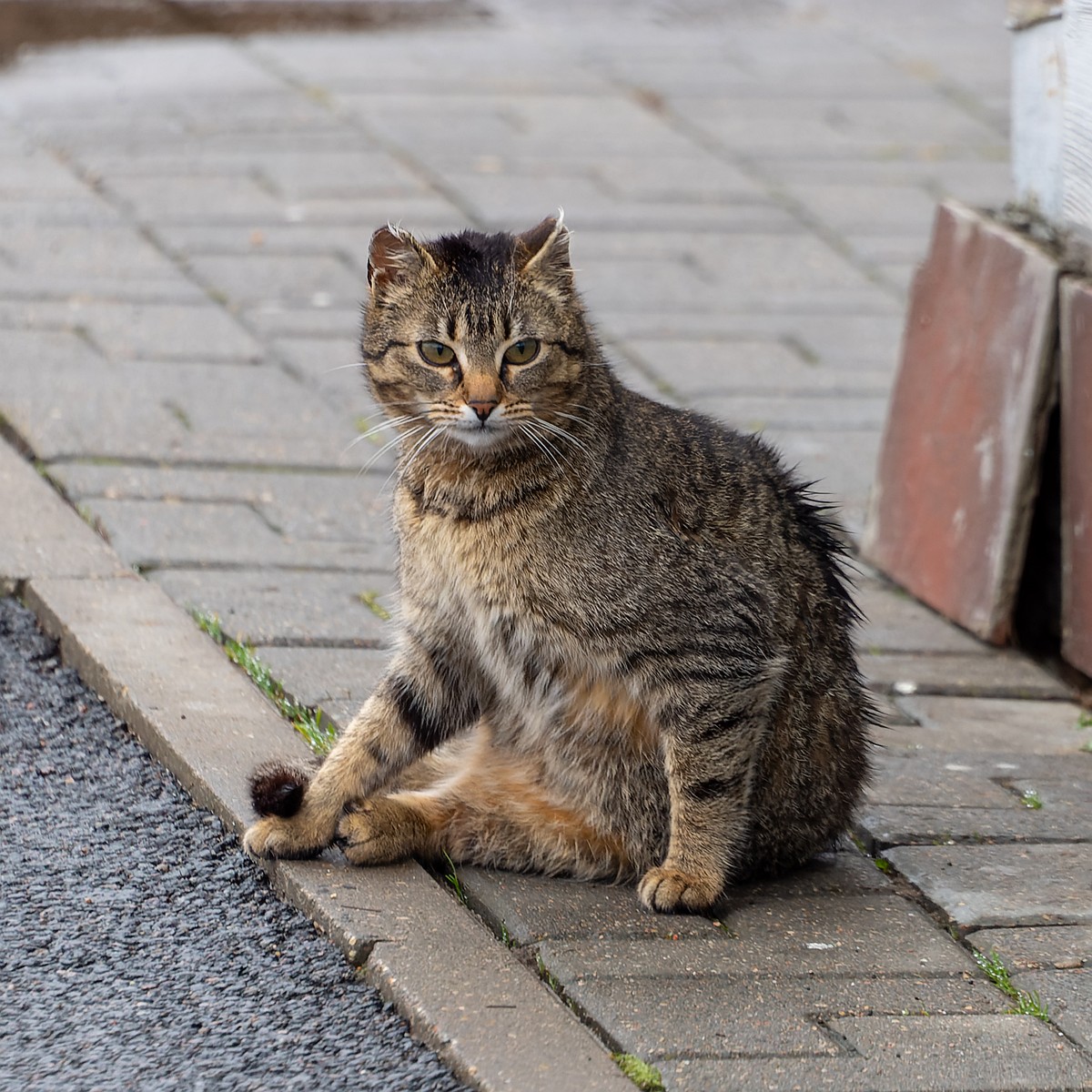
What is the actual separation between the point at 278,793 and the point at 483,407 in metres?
0.76

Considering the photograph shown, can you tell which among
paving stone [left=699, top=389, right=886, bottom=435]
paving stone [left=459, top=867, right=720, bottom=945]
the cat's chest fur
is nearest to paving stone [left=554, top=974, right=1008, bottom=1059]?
paving stone [left=459, top=867, right=720, bottom=945]

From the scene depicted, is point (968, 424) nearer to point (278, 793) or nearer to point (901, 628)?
point (901, 628)

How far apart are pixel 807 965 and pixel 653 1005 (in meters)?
0.33

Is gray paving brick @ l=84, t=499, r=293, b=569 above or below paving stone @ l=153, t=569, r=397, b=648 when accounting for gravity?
above

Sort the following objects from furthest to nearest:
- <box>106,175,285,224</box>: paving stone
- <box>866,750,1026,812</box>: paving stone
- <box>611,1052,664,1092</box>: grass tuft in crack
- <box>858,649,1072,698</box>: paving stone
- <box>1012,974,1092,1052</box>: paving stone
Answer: <box>106,175,285,224</box>: paving stone, <box>858,649,1072,698</box>: paving stone, <box>866,750,1026,812</box>: paving stone, <box>1012,974,1092,1052</box>: paving stone, <box>611,1052,664,1092</box>: grass tuft in crack

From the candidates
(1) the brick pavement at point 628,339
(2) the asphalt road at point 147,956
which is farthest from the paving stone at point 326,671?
(2) the asphalt road at point 147,956

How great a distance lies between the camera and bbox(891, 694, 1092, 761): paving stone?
4230 millimetres

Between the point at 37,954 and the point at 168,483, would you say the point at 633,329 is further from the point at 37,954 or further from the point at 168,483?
the point at 37,954

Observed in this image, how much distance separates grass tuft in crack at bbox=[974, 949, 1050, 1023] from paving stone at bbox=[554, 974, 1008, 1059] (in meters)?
0.03

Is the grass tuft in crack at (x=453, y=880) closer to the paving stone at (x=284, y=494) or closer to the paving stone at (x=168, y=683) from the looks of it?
the paving stone at (x=168, y=683)

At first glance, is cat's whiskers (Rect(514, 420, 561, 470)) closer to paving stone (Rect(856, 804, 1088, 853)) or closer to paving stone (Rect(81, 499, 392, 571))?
paving stone (Rect(856, 804, 1088, 853))

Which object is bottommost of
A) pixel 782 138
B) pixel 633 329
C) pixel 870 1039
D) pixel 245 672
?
pixel 870 1039

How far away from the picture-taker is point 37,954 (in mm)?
3047

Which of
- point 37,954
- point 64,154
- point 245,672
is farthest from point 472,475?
point 64,154
